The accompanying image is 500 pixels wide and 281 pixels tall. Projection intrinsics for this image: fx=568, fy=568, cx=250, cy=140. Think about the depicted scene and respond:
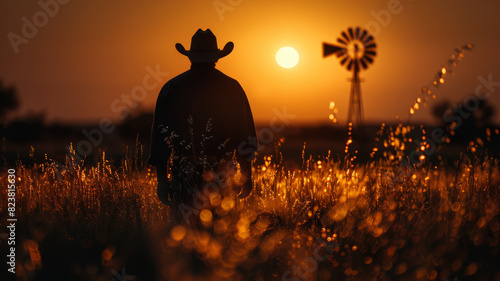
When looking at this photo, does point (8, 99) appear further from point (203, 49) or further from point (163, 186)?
point (203, 49)

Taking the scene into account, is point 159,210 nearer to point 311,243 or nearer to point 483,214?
point 311,243

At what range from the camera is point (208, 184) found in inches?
226

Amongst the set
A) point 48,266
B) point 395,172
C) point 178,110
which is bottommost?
point 48,266

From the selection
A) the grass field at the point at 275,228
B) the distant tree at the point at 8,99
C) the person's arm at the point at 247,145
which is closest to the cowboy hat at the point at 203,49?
the person's arm at the point at 247,145

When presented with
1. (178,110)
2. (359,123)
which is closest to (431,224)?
(178,110)

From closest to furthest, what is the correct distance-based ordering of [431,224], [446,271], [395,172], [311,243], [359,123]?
[446,271]
[311,243]
[431,224]
[395,172]
[359,123]

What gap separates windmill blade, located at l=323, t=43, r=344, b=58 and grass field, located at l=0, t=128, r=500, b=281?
60.8 ft

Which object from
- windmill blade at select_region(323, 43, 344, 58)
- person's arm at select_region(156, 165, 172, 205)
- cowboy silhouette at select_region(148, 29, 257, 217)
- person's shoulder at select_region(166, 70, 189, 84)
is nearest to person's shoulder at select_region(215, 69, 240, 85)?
cowboy silhouette at select_region(148, 29, 257, 217)

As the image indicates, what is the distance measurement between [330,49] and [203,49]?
66.3 feet

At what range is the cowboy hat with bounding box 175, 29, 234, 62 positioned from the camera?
5758 mm

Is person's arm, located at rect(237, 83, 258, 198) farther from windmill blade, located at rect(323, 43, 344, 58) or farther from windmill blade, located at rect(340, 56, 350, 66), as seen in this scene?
windmill blade, located at rect(340, 56, 350, 66)

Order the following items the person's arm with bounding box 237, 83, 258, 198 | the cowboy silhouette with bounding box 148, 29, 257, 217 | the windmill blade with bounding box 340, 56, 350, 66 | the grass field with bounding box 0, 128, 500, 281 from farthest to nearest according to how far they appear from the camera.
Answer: the windmill blade with bounding box 340, 56, 350, 66, the person's arm with bounding box 237, 83, 258, 198, the cowboy silhouette with bounding box 148, 29, 257, 217, the grass field with bounding box 0, 128, 500, 281

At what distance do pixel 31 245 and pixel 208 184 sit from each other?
1768 millimetres

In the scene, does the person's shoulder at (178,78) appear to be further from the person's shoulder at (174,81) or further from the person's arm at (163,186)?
the person's arm at (163,186)
